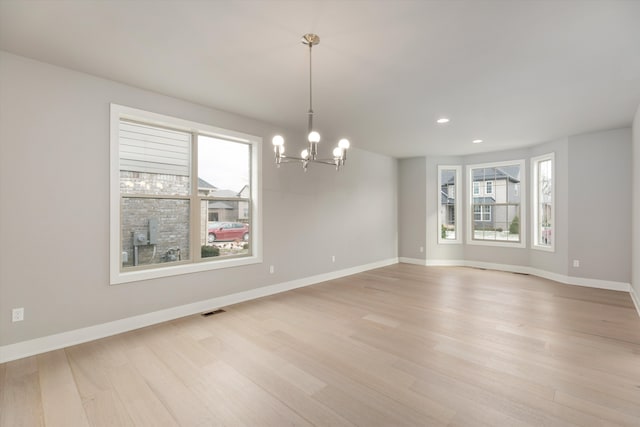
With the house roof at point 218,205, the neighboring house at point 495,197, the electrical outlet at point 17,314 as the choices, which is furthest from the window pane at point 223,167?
the neighboring house at point 495,197

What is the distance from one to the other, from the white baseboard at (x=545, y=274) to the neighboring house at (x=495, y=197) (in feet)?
2.98

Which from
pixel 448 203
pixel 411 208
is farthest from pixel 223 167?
pixel 448 203

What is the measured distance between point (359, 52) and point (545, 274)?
6.18m

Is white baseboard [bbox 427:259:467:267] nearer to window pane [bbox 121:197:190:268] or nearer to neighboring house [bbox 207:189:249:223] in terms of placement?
neighboring house [bbox 207:189:249:223]

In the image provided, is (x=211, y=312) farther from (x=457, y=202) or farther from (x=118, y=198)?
(x=457, y=202)

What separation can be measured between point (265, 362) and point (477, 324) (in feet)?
8.45

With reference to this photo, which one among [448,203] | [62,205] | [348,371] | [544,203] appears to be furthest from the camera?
[448,203]

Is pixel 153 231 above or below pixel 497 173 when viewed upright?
below

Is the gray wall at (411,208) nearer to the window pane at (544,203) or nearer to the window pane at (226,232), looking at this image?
the window pane at (544,203)

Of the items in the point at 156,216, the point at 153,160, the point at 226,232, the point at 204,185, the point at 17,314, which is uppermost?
the point at 153,160

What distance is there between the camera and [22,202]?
2811mm

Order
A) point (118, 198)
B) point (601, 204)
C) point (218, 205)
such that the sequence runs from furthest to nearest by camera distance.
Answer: point (601, 204) → point (218, 205) → point (118, 198)

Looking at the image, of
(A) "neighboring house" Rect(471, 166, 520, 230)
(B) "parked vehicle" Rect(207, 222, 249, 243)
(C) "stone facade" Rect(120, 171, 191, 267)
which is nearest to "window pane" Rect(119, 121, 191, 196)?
(C) "stone facade" Rect(120, 171, 191, 267)

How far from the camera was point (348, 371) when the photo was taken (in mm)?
2551
